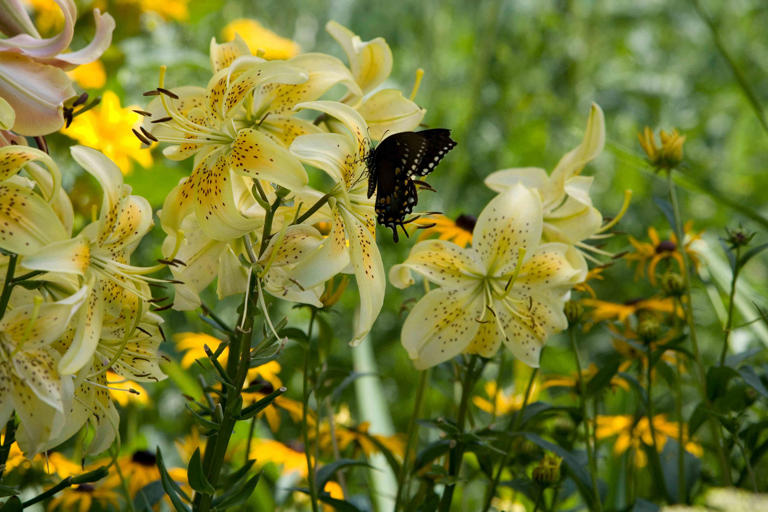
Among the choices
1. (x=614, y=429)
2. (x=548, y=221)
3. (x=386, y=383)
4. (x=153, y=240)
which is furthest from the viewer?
(x=386, y=383)

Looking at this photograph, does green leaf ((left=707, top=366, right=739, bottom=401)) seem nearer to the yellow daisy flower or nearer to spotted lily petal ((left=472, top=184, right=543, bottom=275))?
spotted lily petal ((left=472, top=184, right=543, bottom=275))

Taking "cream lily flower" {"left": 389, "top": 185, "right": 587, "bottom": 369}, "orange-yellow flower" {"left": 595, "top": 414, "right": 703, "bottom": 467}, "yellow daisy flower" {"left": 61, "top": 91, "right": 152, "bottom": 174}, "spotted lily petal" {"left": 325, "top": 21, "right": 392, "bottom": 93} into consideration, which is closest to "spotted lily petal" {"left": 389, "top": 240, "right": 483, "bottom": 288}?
"cream lily flower" {"left": 389, "top": 185, "right": 587, "bottom": 369}

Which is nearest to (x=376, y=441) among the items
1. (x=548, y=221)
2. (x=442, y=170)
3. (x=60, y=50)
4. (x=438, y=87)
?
(x=548, y=221)

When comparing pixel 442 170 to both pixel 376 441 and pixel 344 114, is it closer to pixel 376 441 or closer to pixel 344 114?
pixel 376 441

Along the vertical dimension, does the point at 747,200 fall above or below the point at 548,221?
above

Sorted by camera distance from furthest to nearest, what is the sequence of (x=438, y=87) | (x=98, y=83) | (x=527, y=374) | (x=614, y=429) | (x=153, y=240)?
(x=438, y=87), (x=153, y=240), (x=98, y=83), (x=527, y=374), (x=614, y=429)
